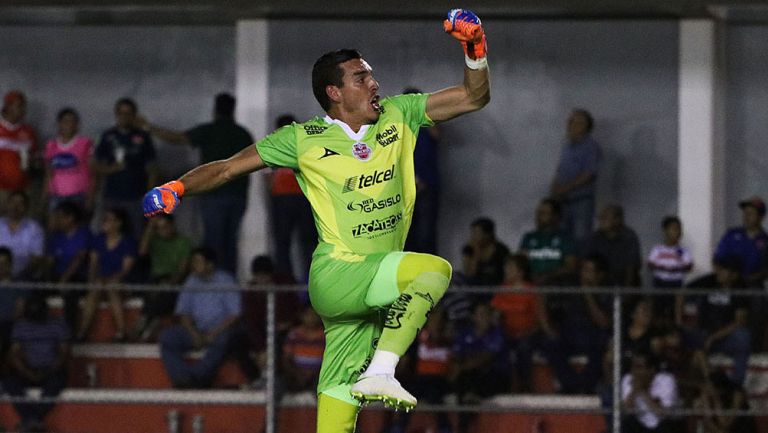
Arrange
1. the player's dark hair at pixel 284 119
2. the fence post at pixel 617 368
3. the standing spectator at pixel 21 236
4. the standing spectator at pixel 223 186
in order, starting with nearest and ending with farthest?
the fence post at pixel 617 368 → the standing spectator at pixel 21 236 → the standing spectator at pixel 223 186 → the player's dark hair at pixel 284 119

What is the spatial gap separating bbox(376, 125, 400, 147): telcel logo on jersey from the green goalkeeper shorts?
1.67 feet

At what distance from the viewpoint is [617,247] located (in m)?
13.6

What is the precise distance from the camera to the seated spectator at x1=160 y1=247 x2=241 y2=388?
1223cm

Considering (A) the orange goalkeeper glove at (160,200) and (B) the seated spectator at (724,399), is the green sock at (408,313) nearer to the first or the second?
(A) the orange goalkeeper glove at (160,200)

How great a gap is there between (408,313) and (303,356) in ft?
16.0

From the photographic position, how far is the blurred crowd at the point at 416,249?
465 inches

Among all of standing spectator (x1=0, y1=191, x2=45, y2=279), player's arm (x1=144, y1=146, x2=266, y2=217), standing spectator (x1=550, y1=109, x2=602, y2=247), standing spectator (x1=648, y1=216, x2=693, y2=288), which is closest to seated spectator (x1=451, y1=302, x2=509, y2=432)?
standing spectator (x1=648, y1=216, x2=693, y2=288)

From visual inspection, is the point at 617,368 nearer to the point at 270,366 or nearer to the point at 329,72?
the point at 270,366

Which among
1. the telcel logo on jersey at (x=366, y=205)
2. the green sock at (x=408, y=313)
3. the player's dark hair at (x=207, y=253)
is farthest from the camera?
the player's dark hair at (x=207, y=253)

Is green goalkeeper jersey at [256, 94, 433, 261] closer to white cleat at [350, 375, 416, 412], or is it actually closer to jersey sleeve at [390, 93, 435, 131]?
jersey sleeve at [390, 93, 435, 131]

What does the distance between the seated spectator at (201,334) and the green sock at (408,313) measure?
4.85m

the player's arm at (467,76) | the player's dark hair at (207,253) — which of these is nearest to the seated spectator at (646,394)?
the player's dark hair at (207,253)

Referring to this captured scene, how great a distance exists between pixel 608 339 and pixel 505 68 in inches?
160

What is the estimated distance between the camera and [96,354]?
13023mm
